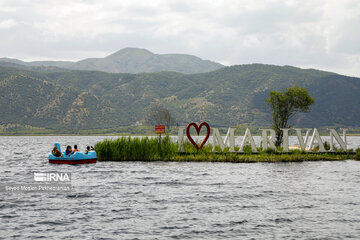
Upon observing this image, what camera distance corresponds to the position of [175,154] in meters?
51.6

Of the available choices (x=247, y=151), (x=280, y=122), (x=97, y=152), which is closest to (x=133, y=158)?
(x=97, y=152)

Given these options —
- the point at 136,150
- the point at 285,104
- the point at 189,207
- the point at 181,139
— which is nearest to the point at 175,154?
the point at 181,139

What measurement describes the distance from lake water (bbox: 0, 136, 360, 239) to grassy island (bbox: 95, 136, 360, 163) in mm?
9995

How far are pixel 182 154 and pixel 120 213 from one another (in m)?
30.7

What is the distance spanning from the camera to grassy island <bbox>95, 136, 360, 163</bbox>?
49312mm

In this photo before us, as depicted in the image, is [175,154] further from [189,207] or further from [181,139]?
[189,207]

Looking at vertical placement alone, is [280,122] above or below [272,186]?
above

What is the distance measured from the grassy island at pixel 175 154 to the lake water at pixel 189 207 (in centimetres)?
1000

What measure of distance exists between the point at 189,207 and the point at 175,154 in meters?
28.1

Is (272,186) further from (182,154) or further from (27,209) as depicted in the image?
(182,154)

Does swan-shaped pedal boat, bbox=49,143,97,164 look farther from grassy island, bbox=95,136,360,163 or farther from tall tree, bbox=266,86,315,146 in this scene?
tall tree, bbox=266,86,315,146

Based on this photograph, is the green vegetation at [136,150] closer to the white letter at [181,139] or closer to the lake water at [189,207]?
the white letter at [181,139]

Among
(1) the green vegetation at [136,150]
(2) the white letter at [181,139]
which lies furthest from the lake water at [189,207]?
(2) the white letter at [181,139]

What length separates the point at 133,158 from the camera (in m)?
51.7
